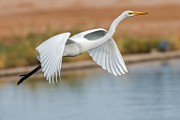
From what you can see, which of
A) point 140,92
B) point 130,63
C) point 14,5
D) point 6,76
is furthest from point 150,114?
point 14,5

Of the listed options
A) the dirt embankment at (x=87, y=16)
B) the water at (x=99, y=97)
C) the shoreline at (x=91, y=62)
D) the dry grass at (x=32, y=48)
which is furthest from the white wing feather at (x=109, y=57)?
the dirt embankment at (x=87, y=16)

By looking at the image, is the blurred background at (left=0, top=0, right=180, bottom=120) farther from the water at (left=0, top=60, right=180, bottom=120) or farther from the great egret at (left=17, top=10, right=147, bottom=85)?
the great egret at (left=17, top=10, right=147, bottom=85)

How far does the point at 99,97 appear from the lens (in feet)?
57.6

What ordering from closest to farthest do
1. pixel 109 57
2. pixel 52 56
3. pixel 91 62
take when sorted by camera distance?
pixel 52 56 < pixel 109 57 < pixel 91 62

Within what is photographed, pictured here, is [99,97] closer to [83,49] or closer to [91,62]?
[83,49]

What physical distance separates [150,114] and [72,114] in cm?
142

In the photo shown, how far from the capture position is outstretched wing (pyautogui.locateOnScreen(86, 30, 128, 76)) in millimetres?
12008

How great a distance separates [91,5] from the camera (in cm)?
5338

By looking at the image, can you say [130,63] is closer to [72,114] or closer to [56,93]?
[56,93]

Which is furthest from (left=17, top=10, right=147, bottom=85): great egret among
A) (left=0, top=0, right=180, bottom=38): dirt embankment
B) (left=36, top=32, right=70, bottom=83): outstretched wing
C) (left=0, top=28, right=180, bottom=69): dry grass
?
(left=0, top=0, right=180, bottom=38): dirt embankment

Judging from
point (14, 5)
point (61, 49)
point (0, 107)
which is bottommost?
point (14, 5)

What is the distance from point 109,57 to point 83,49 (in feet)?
2.66

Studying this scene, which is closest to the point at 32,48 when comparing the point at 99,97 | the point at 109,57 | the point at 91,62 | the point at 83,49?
the point at 91,62

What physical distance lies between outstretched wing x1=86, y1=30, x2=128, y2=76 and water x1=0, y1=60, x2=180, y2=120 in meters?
2.45
